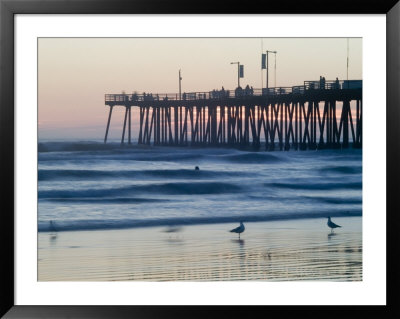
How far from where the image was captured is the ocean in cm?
492

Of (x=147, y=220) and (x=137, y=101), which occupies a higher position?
(x=137, y=101)

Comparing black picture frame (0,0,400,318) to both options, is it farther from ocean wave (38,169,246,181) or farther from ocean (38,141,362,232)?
ocean wave (38,169,246,181)

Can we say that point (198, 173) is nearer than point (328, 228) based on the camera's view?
No

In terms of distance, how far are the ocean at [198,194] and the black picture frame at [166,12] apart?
1.72 feet

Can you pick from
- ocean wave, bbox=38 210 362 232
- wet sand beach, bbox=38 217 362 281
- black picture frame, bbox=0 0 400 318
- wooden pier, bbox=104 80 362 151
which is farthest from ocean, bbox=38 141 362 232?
black picture frame, bbox=0 0 400 318

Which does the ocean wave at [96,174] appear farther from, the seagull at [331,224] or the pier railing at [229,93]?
the seagull at [331,224]

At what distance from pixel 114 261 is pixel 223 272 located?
69 centimetres

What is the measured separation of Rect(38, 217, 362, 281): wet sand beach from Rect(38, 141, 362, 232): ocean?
11cm

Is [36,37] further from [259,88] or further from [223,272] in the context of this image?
[259,88]

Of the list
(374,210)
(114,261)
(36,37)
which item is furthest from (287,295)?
(36,37)

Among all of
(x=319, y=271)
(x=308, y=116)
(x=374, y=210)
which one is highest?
(x=308, y=116)

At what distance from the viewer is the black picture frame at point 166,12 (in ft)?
11.3

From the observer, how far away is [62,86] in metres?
5.30

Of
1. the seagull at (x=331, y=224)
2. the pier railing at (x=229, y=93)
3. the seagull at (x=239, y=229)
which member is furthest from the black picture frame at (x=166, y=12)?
the pier railing at (x=229, y=93)
